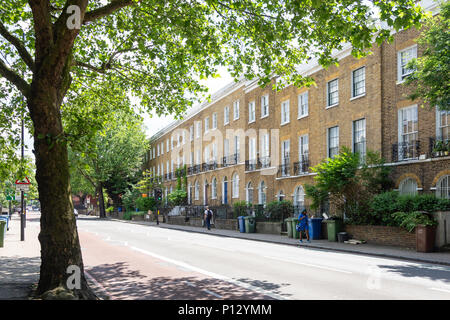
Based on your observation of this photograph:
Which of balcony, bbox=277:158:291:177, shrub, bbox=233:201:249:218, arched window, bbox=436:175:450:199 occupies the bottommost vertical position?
shrub, bbox=233:201:249:218

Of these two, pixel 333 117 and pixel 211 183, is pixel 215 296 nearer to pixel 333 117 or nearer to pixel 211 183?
pixel 333 117

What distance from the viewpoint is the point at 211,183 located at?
47719 mm

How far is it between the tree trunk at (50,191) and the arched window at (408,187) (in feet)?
57.6

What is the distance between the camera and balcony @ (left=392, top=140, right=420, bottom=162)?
21547mm

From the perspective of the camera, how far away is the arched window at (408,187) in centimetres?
2177

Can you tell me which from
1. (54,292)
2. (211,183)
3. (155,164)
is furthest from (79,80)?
(155,164)

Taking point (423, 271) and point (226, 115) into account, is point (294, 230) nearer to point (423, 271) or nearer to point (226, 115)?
point (423, 271)

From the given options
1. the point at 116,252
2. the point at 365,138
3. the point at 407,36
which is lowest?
the point at 116,252

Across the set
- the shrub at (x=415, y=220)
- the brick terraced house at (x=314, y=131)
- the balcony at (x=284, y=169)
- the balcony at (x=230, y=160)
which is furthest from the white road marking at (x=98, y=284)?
the balcony at (x=230, y=160)

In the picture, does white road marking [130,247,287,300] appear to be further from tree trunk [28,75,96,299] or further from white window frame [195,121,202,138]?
white window frame [195,121,202,138]

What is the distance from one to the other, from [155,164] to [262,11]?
6192 cm

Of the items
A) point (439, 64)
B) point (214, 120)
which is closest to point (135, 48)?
point (439, 64)

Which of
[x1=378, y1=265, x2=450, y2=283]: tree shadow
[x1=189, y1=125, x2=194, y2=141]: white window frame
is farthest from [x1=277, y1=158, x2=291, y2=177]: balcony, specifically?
[x1=189, y1=125, x2=194, y2=141]: white window frame

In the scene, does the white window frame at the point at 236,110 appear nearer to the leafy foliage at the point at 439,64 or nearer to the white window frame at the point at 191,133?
the white window frame at the point at 191,133
